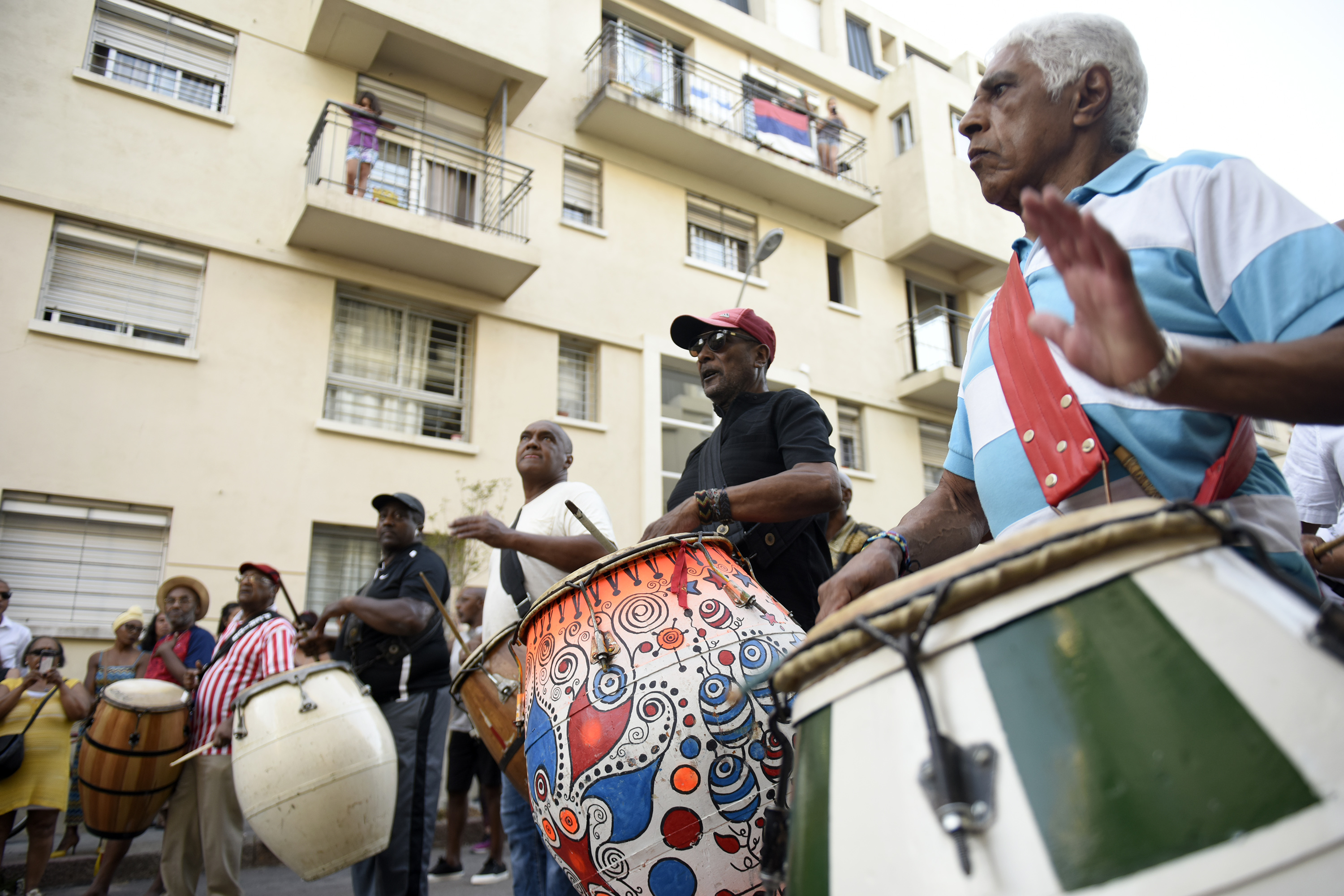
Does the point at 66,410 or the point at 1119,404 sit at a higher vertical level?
the point at 66,410

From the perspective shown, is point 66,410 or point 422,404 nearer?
point 66,410

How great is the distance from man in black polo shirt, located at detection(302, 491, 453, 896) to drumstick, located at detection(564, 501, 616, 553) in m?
2.01

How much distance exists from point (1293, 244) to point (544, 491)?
331 cm

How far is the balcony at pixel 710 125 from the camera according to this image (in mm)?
13484

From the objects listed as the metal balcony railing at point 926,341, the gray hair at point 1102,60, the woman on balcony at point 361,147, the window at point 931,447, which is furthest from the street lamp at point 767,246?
the gray hair at point 1102,60

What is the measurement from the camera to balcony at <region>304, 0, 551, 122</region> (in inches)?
435

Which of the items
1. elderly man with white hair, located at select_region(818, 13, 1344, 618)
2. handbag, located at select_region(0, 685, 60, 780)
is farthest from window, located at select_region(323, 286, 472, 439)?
elderly man with white hair, located at select_region(818, 13, 1344, 618)

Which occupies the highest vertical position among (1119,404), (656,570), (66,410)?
(66,410)

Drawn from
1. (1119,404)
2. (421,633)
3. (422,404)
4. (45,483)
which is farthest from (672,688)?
(422,404)

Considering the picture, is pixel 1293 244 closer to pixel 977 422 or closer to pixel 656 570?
pixel 977 422

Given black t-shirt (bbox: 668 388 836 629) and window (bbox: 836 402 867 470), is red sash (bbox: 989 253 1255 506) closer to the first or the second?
black t-shirt (bbox: 668 388 836 629)

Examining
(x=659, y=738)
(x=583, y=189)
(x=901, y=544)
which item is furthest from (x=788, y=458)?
(x=583, y=189)

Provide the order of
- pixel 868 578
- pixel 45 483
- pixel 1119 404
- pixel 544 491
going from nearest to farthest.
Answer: pixel 1119 404 → pixel 868 578 → pixel 544 491 → pixel 45 483

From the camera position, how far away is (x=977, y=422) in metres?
1.73
